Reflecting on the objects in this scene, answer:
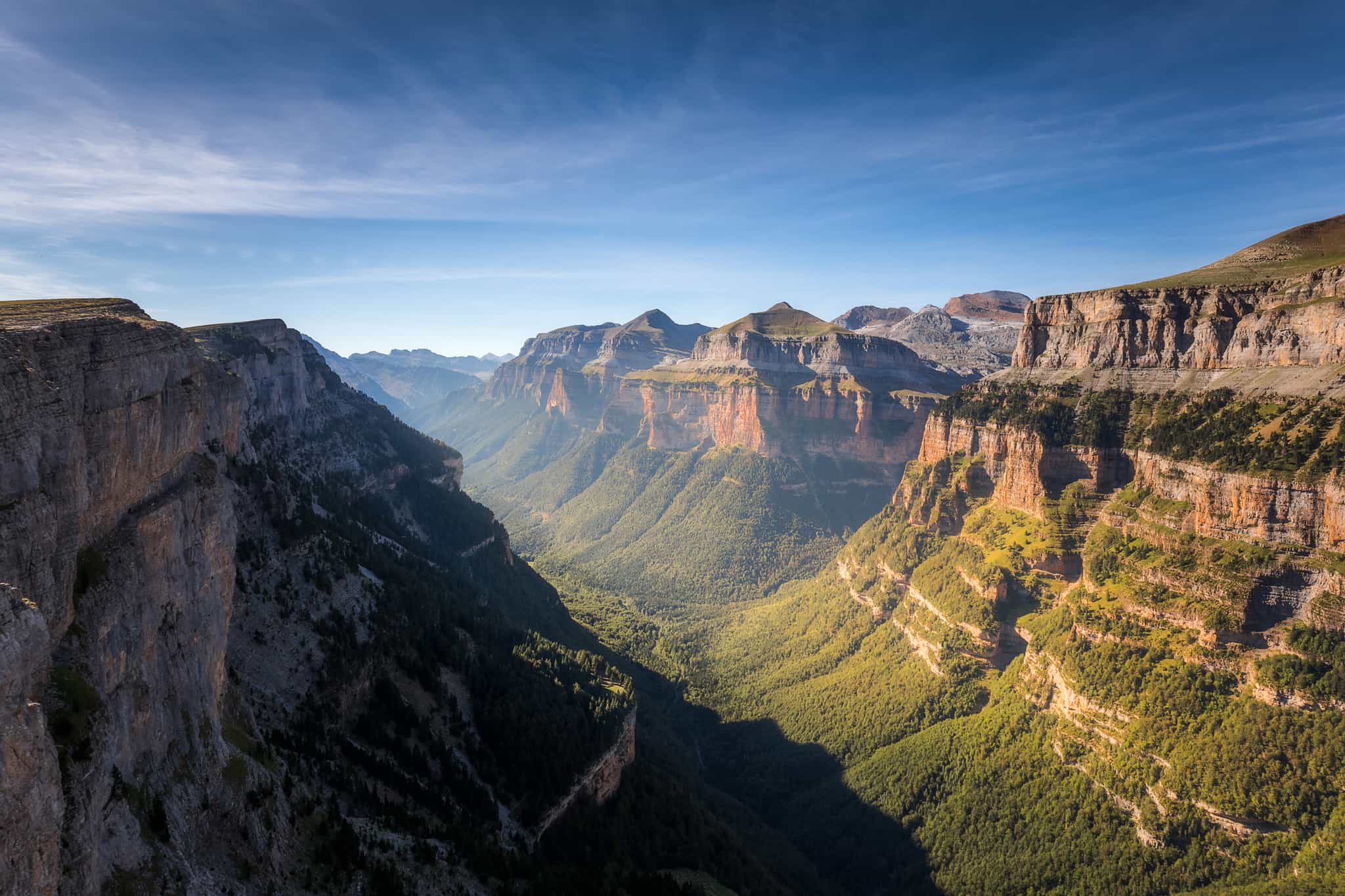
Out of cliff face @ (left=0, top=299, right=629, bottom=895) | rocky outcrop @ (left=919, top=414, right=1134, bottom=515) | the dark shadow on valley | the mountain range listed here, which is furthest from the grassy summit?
cliff face @ (left=0, top=299, right=629, bottom=895)

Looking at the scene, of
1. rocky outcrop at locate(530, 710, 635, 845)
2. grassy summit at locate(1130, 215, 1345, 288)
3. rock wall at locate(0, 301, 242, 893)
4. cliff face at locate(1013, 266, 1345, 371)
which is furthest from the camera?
grassy summit at locate(1130, 215, 1345, 288)

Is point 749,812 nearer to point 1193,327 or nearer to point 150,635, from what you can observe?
point 150,635

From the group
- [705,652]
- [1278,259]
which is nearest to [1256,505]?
[1278,259]

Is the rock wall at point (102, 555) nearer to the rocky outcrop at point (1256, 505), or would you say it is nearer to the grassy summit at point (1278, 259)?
the rocky outcrop at point (1256, 505)

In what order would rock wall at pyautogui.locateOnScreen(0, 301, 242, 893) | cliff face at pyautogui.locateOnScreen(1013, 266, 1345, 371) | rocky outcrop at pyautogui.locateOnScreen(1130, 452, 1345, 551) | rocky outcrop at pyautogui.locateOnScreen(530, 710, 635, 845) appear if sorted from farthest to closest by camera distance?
cliff face at pyautogui.locateOnScreen(1013, 266, 1345, 371) → rocky outcrop at pyautogui.locateOnScreen(1130, 452, 1345, 551) → rocky outcrop at pyautogui.locateOnScreen(530, 710, 635, 845) → rock wall at pyautogui.locateOnScreen(0, 301, 242, 893)

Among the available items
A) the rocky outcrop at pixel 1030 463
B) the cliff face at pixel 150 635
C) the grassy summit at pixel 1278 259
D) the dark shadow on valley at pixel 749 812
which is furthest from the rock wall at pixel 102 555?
the grassy summit at pixel 1278 259

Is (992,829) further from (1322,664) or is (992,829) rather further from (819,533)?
(819,533)

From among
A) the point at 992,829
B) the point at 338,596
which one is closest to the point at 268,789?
the point at 338,596

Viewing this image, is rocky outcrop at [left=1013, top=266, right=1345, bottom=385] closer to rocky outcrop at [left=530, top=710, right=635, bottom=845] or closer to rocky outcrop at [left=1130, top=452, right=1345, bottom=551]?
rocky outcrop at [left=1130, top=452, right=1345, bottom=551]
